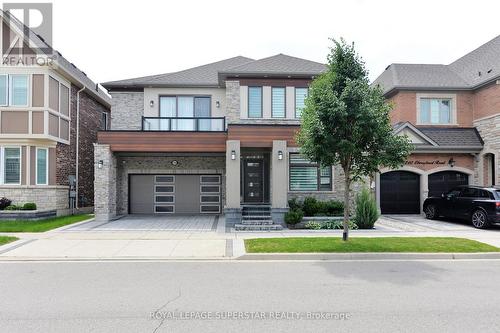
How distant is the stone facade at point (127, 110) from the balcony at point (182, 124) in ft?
8.74

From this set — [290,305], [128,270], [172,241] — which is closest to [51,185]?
[172,241]

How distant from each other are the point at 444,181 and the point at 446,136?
2404mm

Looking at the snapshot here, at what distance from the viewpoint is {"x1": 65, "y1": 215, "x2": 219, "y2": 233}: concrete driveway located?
1341 cm

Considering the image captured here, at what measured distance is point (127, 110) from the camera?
1878 cm

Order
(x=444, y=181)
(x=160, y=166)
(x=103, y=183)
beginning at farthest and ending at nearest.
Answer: (x=444, y=181), (x=160, y=166), (x=103, y=183)

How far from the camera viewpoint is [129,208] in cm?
1853

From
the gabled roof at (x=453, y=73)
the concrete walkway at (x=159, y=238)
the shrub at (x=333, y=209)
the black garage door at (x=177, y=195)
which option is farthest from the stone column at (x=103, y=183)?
the gabled roof at (x=453, y=73)

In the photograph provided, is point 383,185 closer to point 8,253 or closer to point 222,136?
point 222,136

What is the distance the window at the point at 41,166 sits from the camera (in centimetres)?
1603

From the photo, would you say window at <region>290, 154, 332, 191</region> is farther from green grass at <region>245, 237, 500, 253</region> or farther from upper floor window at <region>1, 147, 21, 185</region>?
upper floor window at <region>1, 147, 21, 185</region>

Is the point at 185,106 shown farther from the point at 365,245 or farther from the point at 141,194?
the point at 365,245

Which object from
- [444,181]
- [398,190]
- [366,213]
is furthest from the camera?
[444,181]

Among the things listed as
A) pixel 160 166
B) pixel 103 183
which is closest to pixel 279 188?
pixel 160 166

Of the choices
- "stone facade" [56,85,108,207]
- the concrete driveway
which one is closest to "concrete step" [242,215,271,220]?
the concrete driveway
